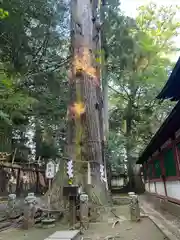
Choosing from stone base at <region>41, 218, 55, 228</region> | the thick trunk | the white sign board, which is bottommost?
stone base at <region>41, 218, 55, 228</region>

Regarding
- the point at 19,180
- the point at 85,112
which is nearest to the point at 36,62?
the point at 85,112

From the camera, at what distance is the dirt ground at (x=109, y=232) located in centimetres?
498

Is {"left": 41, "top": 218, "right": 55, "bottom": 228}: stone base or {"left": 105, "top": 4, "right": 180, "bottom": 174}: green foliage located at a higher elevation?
{"left": 105, "top": 4, "right": 180, "bottom": 174}: green foliage

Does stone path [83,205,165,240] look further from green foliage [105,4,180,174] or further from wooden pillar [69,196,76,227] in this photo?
green foliage [105,4,180,174]

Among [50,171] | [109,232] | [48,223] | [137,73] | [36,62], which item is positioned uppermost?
[137,73]

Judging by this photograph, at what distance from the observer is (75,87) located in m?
9.33

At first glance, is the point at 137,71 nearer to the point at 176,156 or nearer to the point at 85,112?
the point at 85,112

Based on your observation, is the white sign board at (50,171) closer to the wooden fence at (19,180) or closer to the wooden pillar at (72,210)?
the wooden pillar at (72,210)

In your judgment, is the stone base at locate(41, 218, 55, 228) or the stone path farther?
the stone base at locate(41, 218, 55, 228)

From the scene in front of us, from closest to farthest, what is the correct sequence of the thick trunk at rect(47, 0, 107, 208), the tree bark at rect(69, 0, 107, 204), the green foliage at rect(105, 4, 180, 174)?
the thick trunk at rect(47, 0, 107, 208) < the tree bark at rect(69, 0, 107, 204) < the green foliage at rect(105, 4, 180, 174)

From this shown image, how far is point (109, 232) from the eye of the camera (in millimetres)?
5449

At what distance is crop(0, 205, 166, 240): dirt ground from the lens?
16.3 ft

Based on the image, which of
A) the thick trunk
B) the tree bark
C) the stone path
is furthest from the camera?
the tree bark

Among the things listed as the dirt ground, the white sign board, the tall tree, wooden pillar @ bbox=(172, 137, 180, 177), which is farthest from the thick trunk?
the tall tree
